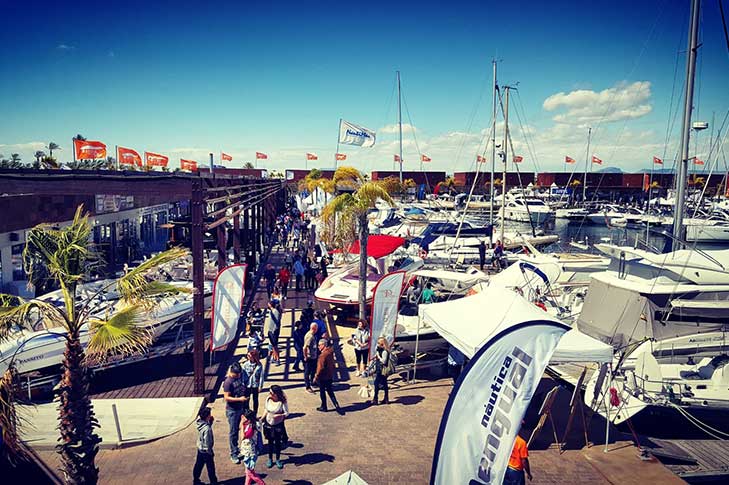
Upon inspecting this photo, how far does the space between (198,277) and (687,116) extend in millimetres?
14937

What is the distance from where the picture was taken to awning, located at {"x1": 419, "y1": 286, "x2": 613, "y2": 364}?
8.30 meters

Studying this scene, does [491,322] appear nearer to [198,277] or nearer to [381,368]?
[381,368]

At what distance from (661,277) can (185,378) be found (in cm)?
1152

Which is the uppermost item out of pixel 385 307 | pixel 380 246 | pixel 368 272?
pixel 380 246

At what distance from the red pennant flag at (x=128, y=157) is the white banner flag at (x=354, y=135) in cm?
1434

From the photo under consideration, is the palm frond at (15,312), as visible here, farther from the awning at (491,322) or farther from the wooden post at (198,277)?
the awning at (491,322)

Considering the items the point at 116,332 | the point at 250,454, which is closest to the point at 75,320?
the point at 116,332

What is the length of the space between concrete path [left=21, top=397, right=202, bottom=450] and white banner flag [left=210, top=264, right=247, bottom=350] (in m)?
1.27

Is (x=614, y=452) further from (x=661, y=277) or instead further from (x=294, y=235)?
(x=294, y=235)

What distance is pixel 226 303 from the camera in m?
10.1

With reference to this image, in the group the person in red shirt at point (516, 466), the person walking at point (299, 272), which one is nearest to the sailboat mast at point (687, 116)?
the person in red shirt at point (516, 466)

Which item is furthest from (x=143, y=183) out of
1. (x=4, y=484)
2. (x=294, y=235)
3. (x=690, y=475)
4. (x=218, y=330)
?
(x=294, y=235)

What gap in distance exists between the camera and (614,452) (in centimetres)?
816

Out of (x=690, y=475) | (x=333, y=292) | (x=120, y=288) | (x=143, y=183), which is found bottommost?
(x=690, y=475)
